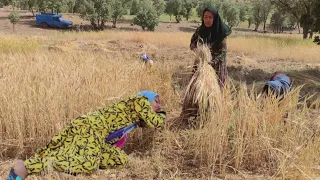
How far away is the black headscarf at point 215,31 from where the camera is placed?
339 cm

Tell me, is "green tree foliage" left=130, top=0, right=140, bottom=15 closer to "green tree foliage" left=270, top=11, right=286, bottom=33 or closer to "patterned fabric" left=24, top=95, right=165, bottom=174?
"green tree foliage" left=270, top=11, right=286, bottom=33

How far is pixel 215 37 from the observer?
3453mm

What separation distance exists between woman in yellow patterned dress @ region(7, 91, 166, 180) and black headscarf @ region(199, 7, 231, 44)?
1036 millimetres

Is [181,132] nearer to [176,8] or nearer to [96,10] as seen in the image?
[96,10]

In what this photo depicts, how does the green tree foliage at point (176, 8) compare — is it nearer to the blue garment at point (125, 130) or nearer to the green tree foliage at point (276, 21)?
the green tree foliage at point (276, 21)

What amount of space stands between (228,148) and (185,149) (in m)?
0.39

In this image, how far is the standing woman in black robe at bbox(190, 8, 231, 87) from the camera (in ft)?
11.1

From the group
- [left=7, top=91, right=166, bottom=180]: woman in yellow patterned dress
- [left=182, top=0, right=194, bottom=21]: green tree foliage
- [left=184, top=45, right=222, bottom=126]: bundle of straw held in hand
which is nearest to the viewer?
[left=7, top=91, right=166, bottom=180]: woman in yellow patterned dress

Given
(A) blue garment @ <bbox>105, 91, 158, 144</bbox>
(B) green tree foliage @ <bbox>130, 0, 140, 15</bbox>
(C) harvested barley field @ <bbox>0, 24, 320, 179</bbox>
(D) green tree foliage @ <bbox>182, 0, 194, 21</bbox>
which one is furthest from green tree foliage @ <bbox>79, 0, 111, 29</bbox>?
(A) blue garment @ <bbox>105, 91, 158, 144</bbox>

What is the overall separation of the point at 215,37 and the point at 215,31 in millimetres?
61

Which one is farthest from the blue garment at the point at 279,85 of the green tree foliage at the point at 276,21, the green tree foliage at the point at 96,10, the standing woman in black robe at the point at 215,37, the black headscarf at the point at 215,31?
the green tree foliage at the point at 276,21

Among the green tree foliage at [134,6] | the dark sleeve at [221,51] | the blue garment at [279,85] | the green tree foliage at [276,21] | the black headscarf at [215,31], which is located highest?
the green tree foliage at [134,6]

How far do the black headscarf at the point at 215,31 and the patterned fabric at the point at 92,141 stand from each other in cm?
112

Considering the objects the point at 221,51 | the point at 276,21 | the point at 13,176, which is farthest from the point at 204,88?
the point at 276,21
